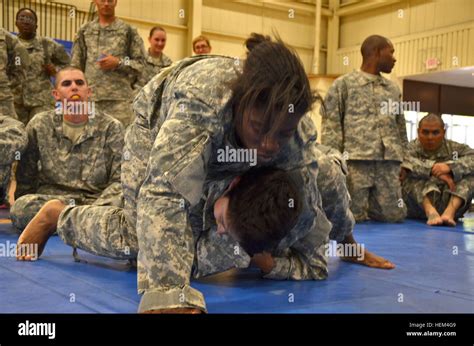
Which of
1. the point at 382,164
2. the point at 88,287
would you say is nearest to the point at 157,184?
the point at 88,287

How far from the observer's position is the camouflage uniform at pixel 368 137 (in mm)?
5312

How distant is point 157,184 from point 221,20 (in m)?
12.0

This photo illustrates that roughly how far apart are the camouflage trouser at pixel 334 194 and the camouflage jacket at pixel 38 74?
4147 mm

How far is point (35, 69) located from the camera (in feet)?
19.8

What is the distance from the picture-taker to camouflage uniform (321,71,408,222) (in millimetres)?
5312

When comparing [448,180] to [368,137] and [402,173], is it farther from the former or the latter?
[368,137]

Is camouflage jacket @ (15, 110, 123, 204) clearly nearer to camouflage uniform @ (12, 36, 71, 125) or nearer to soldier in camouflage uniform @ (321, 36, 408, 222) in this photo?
soldier in camouflage uniform @ (321, 36, 408, 222)

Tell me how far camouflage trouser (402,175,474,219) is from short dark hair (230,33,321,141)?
4.15 meters

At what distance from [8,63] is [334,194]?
371 cm

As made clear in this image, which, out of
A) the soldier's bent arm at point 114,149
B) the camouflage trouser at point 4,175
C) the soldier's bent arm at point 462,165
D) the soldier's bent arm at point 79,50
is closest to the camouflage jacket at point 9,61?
the soldier's bent arm at point 79,50

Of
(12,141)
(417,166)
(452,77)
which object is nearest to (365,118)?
(417,166)

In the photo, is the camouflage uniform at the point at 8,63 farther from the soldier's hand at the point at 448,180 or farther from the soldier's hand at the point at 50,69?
the soldier's hand at the point at 448,180

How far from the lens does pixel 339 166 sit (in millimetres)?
2781

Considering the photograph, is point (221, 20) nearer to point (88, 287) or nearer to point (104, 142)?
point (104, 142)
